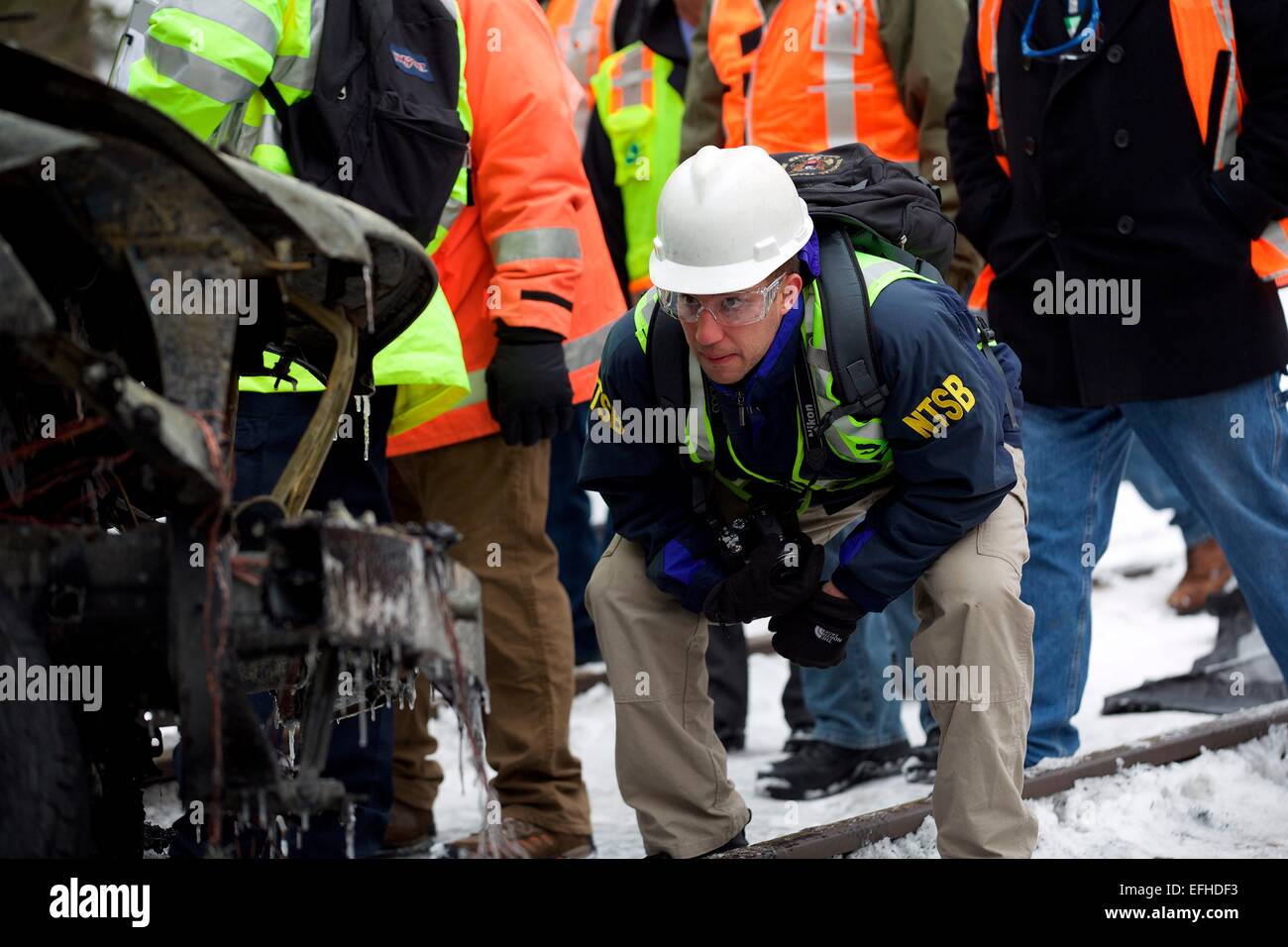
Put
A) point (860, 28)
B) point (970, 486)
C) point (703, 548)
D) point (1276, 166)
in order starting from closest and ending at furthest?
point (970, 486), point (703, 548), point (1276, 166), point (860, 28)

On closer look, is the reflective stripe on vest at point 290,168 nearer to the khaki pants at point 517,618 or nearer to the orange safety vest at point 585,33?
the khaki pants at point 517,618

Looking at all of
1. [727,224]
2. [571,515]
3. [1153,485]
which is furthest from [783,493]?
[1153,485]

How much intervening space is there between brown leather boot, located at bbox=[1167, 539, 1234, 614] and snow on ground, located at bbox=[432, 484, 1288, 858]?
71 mm

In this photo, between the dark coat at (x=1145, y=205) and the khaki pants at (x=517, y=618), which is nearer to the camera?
the dark coat at (x=1145, y=205)

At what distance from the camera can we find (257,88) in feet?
13.2

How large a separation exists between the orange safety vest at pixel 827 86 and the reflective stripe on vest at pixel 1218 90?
112 centimetres

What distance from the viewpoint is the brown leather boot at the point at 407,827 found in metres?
4.77

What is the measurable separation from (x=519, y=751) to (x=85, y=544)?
209 cm

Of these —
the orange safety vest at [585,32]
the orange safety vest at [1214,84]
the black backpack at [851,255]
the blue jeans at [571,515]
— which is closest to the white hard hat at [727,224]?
the black backpack at [851,255]

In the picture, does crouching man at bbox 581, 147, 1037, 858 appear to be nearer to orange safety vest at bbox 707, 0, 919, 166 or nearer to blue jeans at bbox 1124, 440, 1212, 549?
orange safety vest at bbox 707, 0, 919, 166

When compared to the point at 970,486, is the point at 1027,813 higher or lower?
lower

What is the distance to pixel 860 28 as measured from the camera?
533 cm

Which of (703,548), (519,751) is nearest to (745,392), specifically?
(703,548)

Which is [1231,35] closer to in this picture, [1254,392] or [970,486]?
[1254,392]
